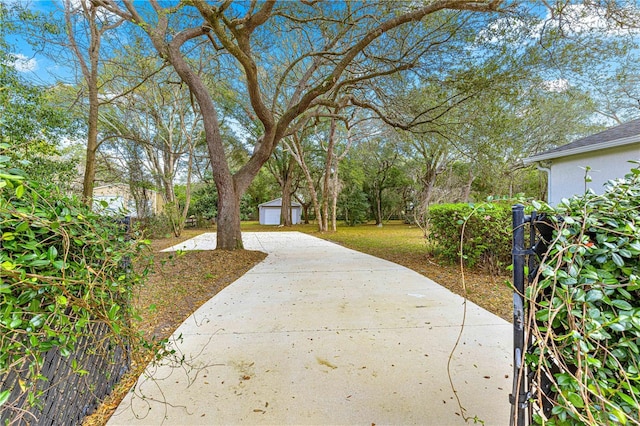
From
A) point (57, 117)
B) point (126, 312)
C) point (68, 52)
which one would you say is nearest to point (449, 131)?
point (126, 312)

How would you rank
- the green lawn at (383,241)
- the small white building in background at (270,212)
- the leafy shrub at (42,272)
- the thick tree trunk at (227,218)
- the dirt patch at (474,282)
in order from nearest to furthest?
1. the leafy shrub at (42,272)
2. the dirt patch at (474,282)
3. the thick tree trunk at (227,218)
4. the green lawn at (383,241)
5. the small white building in background at (270,212)

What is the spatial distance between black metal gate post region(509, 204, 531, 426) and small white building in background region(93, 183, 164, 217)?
206cm

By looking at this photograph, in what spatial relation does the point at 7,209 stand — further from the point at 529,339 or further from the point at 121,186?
the point at 121,186

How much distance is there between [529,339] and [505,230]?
14.5ft

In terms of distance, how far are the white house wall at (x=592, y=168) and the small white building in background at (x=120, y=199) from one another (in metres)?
8.12

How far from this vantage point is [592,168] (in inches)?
313

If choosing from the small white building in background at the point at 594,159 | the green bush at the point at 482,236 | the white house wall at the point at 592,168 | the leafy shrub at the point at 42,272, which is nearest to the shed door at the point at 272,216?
the small white building in background at the point at 594,159

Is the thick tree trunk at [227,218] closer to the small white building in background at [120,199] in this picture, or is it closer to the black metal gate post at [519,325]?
the small white building in background at [120,199]

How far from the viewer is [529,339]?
106cm

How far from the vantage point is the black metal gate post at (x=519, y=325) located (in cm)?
108

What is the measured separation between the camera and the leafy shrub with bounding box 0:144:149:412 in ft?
3.45

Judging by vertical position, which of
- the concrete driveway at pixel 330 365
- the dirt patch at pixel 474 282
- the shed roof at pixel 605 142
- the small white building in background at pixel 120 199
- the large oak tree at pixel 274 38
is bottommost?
the dirt patch at pixel 474 282

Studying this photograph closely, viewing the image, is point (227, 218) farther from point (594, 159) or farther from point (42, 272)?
point (594, 159)

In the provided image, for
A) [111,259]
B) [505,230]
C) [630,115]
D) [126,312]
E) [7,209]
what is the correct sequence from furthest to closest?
[630,115]
[505,230]
[126,312]
[111,259]
[7,209]
